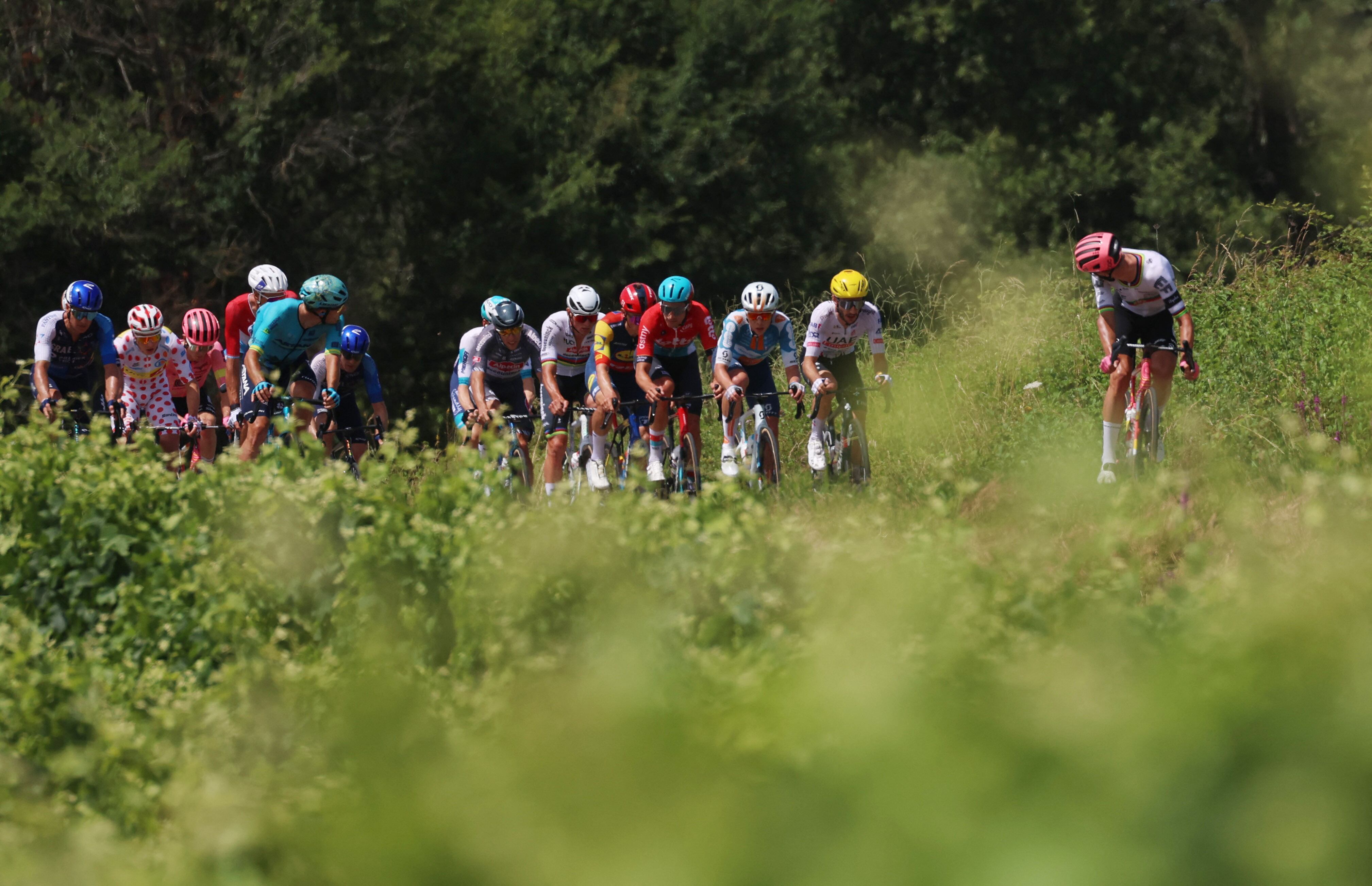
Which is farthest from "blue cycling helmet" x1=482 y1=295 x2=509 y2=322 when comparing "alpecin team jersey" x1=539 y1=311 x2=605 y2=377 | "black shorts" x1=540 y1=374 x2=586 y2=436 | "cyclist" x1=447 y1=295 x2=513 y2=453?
"black shorts" x1=540 y1=374 x2=586 y2=436

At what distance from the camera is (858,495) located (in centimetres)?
1013

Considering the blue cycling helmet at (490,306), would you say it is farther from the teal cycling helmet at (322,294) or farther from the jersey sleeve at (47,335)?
the jersey sleeve at (47,335)

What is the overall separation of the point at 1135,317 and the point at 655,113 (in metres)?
23.7

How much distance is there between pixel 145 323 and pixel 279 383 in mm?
1648

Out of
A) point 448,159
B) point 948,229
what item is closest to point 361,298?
point 448,159

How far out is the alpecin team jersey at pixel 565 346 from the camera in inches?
528

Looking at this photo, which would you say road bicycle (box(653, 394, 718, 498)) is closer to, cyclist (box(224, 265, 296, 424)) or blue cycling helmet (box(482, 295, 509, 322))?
blue cycling helmet (box(482, 295, 509, 322))

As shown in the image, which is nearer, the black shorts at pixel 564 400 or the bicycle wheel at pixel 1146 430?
the bicycle wheel at pixel 1146 430

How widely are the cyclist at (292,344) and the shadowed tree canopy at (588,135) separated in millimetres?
14440

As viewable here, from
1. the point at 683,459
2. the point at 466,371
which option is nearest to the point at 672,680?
the point at 683,459

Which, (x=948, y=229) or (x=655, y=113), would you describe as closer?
(x=655, y=113)

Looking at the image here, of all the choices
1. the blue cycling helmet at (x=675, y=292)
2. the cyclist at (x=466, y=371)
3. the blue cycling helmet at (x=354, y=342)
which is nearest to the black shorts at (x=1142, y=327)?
the blue cycling helmet at (x=675, y=292)

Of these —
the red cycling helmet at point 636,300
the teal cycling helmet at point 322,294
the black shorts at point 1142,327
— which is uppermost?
the teal cycling helmet at point 322,294

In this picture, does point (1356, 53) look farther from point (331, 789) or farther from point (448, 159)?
point (331, 789)
